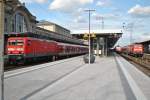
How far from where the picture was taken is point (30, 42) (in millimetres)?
32188

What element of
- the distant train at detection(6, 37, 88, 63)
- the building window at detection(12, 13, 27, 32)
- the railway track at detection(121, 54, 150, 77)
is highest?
the building window at detection(12, 13, 27, 32)

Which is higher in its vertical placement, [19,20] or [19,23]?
[19,20]

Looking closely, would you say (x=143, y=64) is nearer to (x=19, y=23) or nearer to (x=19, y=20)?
(x=19, y=23)

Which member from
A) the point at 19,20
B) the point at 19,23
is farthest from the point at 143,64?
the point at 19,20

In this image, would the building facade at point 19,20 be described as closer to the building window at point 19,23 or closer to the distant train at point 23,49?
the building window at point 19,23

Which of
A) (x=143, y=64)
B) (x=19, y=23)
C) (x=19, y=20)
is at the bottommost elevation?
(x=143, y=64)

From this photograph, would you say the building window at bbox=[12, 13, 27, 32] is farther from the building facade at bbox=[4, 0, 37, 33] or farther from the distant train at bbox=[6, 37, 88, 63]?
the distant train at bbox=[6, 37, 88, 63]

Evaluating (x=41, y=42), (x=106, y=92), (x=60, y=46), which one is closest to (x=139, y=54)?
(x=60, y=46)

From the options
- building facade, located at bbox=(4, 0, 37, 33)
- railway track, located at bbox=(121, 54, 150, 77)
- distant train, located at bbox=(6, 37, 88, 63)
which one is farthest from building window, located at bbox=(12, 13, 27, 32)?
distant train, located at bbox=(6, 37, 88, 63)

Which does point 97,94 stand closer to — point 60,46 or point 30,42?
point 30,42

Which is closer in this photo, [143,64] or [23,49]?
[23,49]

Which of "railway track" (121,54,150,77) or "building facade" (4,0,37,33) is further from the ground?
"building facade" (4,0,37,33)

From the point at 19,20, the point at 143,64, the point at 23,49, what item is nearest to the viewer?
the point at 23,49

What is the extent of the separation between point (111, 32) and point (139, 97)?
1939 inches
